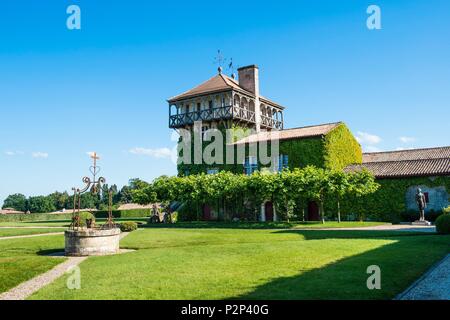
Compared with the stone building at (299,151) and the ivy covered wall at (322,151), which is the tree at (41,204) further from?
the ivy covered wall at (322,151)

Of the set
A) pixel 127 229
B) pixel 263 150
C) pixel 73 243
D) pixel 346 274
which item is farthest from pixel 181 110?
pixel 346 274

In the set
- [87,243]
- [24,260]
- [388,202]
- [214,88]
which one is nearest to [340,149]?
[388,202]

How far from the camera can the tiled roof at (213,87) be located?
127 feet

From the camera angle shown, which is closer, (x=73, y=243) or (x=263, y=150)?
(x=73, y=243)

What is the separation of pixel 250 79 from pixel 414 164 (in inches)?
766

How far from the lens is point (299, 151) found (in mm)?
34688

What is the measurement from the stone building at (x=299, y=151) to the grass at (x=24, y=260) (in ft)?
65.0

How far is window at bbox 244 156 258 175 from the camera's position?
120ft

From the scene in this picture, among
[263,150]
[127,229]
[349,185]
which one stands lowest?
[127,229]

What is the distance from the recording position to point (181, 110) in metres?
41.7

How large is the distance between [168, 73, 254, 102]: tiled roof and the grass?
22.9 metres

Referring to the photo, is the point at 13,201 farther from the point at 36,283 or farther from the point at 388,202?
the point at 36,283
